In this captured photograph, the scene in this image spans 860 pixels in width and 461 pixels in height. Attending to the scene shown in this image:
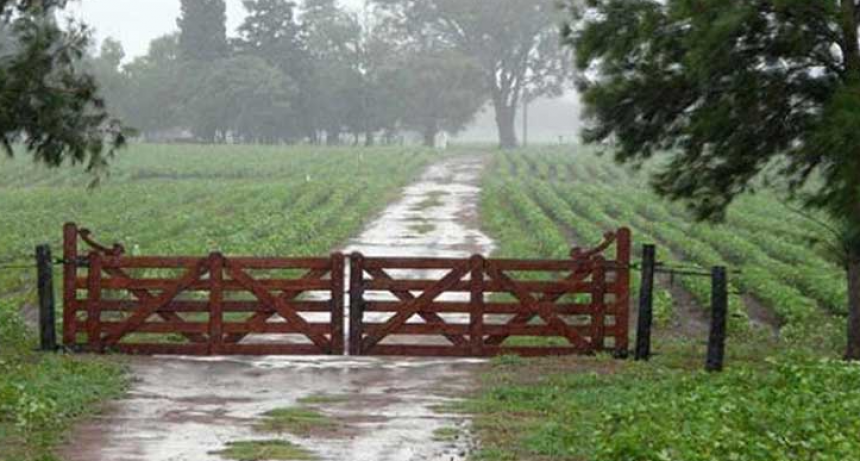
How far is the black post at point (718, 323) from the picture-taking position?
58.4 feet

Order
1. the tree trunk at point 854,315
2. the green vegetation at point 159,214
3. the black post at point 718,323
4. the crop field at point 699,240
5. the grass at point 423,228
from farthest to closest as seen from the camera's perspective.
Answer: the grass at point 423,228 → the crop field at point 699,240 → the tree trunk at point 854,315 → the black post at point 718,323 → the green vegetation at point 159,214

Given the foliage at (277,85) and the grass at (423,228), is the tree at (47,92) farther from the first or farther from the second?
the foliage at (277,85)

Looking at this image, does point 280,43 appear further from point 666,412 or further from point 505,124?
point 666,412

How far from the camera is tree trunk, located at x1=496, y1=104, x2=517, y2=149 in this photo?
12575cm

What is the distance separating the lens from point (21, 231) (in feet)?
137

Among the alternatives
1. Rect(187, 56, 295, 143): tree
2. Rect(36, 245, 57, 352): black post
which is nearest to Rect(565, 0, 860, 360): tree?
Rect(36, 245, 57, 352): black post

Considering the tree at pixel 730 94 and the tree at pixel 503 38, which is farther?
the tree at pixel 503 38

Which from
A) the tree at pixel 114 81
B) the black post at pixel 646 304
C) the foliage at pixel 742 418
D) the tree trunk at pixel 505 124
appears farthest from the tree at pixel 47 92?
the tree trunk at pixel 505 124

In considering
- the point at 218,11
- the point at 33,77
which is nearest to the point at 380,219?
the point at 33,77

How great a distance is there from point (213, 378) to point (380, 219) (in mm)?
30707

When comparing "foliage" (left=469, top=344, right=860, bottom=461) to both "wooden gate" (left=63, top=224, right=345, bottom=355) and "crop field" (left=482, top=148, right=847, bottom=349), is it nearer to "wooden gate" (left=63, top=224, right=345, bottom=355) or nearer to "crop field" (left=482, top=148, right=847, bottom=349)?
"wooden gate" (left=63, top=224, right=345, bottom=355)

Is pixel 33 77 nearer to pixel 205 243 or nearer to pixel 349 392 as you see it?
pixel 349 392

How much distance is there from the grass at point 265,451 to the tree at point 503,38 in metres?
113

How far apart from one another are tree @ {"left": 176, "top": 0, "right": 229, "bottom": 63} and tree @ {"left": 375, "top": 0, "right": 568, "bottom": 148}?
18.6 meters
